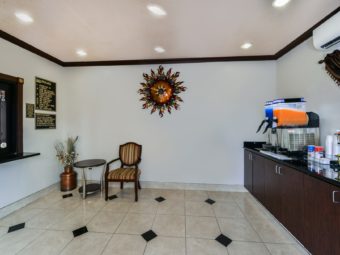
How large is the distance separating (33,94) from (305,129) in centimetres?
448

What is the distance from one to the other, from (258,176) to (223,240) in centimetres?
121

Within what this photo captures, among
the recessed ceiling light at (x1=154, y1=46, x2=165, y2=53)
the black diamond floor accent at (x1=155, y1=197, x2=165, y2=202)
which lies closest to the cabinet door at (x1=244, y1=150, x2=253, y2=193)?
the black diamond floor accent at (x1=155, y1=197, x2=165, y2=202)

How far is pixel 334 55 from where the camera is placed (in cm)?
191

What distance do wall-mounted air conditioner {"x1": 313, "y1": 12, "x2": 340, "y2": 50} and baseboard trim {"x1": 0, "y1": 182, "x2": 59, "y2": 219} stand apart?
195 inches

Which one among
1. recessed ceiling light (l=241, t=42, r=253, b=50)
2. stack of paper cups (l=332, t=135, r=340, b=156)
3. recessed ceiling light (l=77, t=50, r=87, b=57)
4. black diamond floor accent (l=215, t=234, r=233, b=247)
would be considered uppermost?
recessed ceiling light (l=77, t=50, r=87, b=57)

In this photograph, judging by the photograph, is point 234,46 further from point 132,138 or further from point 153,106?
point 132,138

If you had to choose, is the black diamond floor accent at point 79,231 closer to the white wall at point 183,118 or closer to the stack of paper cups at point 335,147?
the white wall at point 183,118

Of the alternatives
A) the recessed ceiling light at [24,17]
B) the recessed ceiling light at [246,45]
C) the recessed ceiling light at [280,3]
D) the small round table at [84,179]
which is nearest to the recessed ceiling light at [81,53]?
the recessed ceiling light at [24,17]

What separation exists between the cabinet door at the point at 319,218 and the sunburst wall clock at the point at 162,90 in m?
2.44

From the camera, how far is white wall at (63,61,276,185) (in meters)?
3.29

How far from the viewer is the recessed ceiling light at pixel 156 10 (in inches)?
72.1

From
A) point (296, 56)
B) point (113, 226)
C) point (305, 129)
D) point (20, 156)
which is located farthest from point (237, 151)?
point (20, 156)

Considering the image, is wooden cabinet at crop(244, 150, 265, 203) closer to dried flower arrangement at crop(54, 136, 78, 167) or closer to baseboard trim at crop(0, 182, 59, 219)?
dried flower arrangement at crop(54, 136, 78, 167)

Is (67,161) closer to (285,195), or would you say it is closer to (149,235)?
(149,235)
